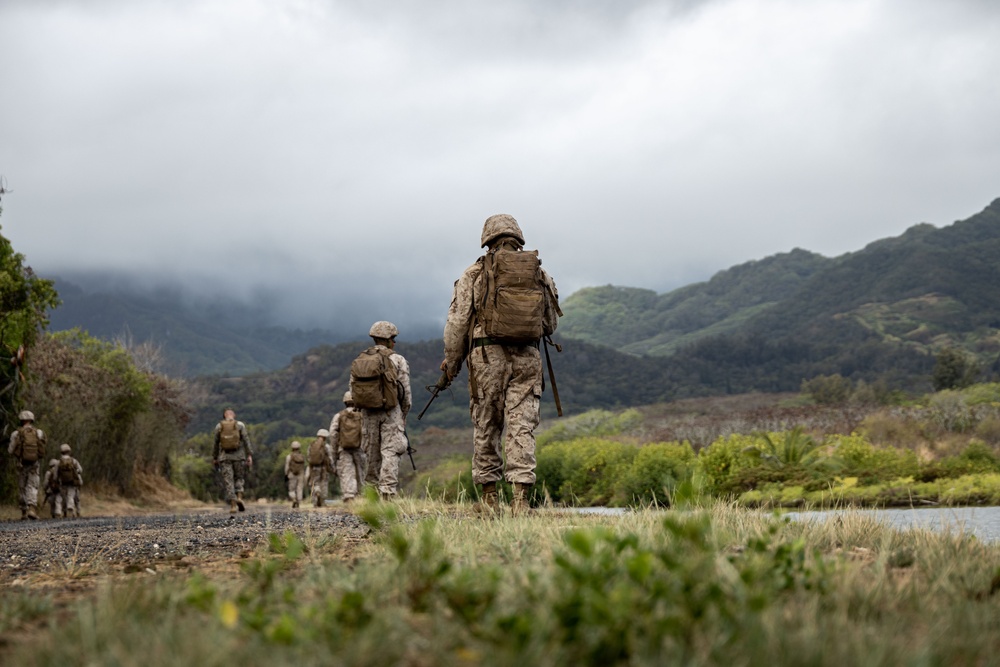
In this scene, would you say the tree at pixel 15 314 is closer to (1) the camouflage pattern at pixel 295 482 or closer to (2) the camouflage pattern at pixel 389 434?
(1) the camouflage pattern at pixel 295 482

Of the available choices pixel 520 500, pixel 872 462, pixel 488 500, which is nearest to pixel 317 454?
pixel 872 462

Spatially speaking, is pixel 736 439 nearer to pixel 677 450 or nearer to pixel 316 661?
pixel 677 450

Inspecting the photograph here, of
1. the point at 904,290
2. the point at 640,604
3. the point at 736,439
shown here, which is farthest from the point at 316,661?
the point at 904,290

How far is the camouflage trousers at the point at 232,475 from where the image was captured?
1692 centimetres

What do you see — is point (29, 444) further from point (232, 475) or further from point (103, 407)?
point (103, 407)

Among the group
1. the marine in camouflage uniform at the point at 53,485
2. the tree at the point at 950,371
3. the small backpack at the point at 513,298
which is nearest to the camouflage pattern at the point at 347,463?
the marine in camouflage uniform at the point at 53,485

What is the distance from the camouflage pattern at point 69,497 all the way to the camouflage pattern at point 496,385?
1572cm

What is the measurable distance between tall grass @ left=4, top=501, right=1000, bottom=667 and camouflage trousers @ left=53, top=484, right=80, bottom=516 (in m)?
19.9

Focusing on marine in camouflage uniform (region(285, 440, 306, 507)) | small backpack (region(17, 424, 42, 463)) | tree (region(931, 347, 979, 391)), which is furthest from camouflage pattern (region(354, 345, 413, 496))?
tree (region(931, 347, 979, 391))

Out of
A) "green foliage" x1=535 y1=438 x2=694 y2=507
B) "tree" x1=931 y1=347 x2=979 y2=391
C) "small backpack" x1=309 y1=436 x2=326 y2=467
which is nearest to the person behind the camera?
"green foliage" x1=535 y1=438 x2=694 y2=507

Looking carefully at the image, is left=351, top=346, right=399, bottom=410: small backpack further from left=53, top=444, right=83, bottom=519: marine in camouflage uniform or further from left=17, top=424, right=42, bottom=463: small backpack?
left=53, top=444, right=83, bottom=519: marine in camouflage uniform

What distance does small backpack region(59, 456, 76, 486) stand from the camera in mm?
21250

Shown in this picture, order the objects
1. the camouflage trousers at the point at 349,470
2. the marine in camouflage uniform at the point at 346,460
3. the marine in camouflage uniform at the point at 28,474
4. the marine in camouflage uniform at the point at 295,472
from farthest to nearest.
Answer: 1. the marine in camouflage uniform at the point at 295,472
2. the marine in camouflage uniform at the point at 28,474
3. the camouflage trousers at the point at 349,470
4. the marine in camouflage uniform at the point at 346,460

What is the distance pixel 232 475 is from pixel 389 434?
211 inches
